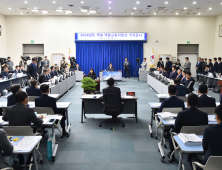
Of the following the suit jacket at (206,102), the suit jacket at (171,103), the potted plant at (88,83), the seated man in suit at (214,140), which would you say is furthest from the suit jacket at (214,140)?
the potted plant at (88,83)

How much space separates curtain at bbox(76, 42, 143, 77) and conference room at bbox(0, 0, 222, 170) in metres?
0.07

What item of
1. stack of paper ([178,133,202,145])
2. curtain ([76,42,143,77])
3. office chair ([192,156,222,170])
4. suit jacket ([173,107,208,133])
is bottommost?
office chair ([192,156,222,170])

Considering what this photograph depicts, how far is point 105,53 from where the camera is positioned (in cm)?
1471

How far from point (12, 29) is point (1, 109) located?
39.2ft

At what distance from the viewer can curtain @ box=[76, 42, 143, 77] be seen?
14.6 metres

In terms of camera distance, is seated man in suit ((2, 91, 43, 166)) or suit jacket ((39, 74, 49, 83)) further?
suit jacket ((39, 74, 49, 83))

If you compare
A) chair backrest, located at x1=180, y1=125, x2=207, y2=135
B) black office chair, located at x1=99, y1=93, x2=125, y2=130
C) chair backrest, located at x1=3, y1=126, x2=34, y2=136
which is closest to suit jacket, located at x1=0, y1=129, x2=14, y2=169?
chair backrest, located at x1=3, y1=126, x2=34, y2=136

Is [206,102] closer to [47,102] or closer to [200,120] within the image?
[200,120]

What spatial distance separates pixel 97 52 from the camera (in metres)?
14.7

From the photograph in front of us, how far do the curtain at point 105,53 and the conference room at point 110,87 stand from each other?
73 mm

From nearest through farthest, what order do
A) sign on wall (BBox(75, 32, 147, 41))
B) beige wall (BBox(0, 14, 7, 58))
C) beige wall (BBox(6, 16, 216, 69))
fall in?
beige wall (BBox(0, 14, 7, 58))
beige wall (BBox(6, 16, 216, 69))
sign on wall (BBox(75, 32, 147, 41))

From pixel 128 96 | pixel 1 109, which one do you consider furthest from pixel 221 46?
pixel 1 109

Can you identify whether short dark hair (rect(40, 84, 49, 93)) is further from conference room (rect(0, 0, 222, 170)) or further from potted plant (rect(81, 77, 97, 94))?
potted plant (rect(81, 77, 97, 94))

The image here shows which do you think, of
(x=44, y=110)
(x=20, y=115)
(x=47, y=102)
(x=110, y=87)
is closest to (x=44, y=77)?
(x=110, y=87)
